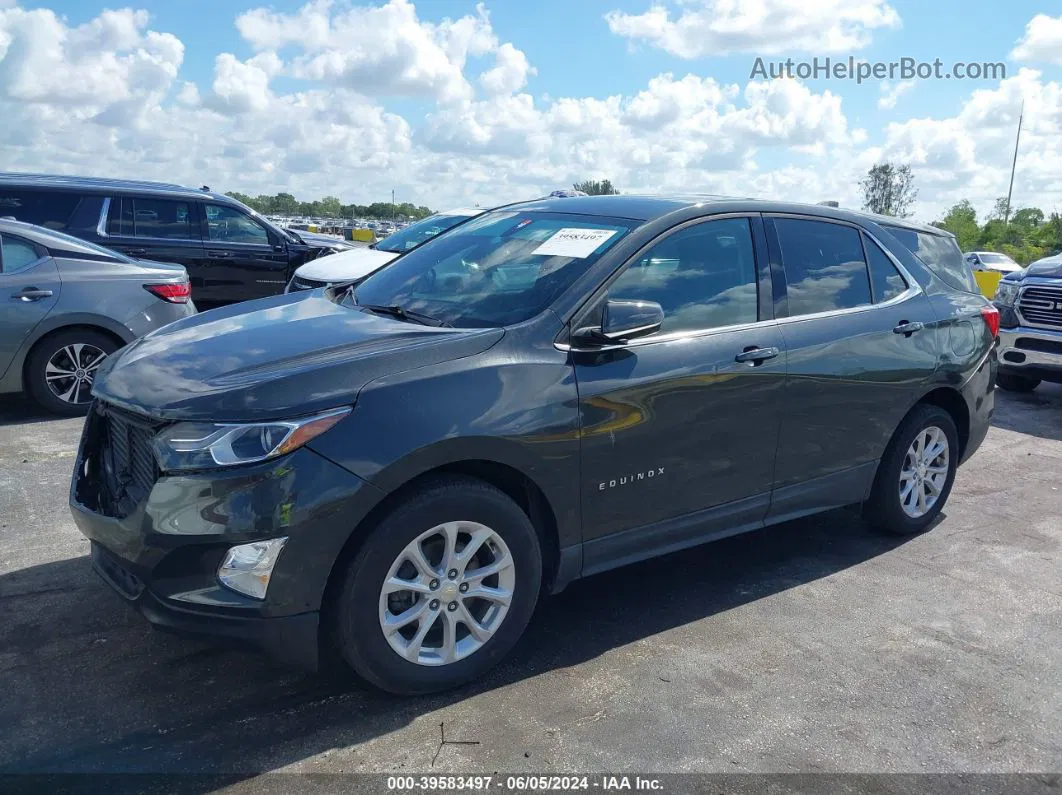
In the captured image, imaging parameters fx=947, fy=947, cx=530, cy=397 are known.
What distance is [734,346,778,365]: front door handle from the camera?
406 cm

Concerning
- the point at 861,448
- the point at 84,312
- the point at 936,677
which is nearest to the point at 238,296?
the point at 84,312

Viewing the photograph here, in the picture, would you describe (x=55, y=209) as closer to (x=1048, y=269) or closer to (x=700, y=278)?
(x=700, y=278)

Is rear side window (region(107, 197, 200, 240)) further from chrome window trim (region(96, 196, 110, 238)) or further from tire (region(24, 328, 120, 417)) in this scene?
tire (region(24, 328, 120, 417))

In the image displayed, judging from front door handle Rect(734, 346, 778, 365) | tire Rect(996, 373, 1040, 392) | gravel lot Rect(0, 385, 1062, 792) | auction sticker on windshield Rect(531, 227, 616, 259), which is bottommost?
gravel lot Rect(0, 385, 1062, 792)

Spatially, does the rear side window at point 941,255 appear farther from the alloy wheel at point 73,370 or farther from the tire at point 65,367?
the alloy wheel at point 73,370

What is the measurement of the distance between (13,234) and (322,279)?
2739 mm

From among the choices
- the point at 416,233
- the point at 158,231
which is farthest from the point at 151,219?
the point at 416,233

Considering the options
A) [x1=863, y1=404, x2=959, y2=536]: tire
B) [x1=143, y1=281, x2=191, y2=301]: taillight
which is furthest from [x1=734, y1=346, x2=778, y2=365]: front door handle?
[x1=143, y1=281, x2=191, y2=301]: taillight

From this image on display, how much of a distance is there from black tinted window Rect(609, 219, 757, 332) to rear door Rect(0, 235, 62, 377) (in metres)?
5.09

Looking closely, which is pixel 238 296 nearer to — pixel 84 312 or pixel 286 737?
pixel 84 312

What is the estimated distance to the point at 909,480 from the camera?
201 inches

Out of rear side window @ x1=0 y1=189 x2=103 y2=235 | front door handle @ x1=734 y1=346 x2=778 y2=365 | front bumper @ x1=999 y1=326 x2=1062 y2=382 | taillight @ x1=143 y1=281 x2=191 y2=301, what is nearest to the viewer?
front door handle @ x1=734 y1=346 x2=778 y2=365

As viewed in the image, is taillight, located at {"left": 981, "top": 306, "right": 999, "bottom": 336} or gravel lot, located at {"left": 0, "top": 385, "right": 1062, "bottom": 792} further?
taillight, located at {"left": 981, "top": 306, "right": 999, "bottom": 336}

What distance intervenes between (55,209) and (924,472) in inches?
326
